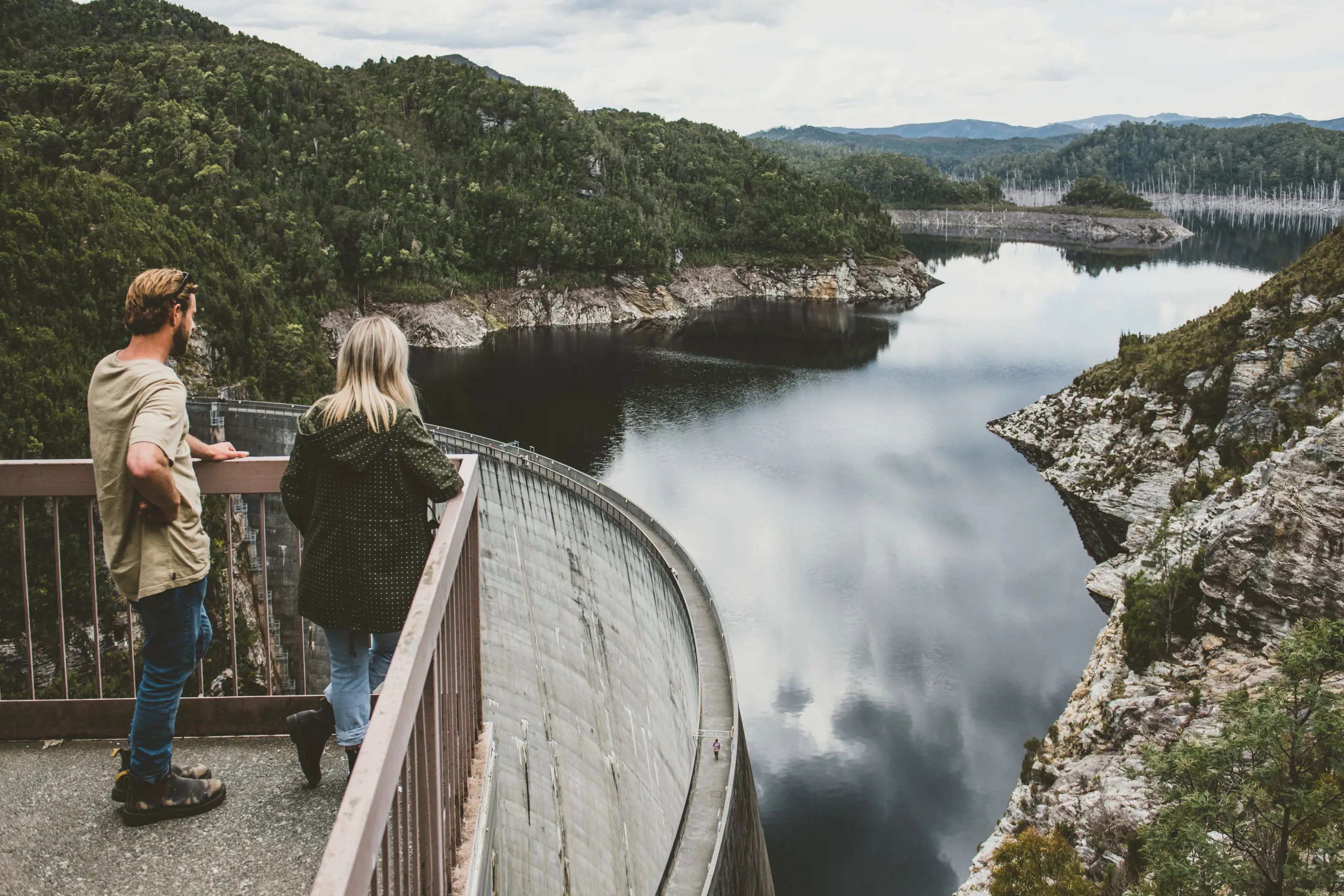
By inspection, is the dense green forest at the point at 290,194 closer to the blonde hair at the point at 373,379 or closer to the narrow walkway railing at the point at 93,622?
the narrow walkway railing at the point at 93,622

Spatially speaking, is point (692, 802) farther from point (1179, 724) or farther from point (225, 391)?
point (225, 391)

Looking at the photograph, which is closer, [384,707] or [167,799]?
[384,707]

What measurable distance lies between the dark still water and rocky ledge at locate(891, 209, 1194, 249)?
76558 mm

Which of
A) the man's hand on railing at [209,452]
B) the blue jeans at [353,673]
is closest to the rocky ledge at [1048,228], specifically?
the man's hand on railing at [209,452]

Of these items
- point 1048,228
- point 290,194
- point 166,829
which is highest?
point 1048,228

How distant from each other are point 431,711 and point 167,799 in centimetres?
208

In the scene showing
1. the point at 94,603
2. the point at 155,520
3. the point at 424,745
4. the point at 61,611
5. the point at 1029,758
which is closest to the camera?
the point at 424,745

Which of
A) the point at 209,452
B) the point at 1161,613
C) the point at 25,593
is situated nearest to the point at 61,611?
the point at 25,593

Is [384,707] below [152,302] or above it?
below

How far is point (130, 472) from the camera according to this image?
4.20 metres

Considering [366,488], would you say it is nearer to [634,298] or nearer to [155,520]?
[155,520]

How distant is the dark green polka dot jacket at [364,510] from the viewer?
4.18 m

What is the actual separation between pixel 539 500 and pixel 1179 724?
1642 centimetres

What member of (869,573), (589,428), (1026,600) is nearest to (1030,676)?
(1026,600)
